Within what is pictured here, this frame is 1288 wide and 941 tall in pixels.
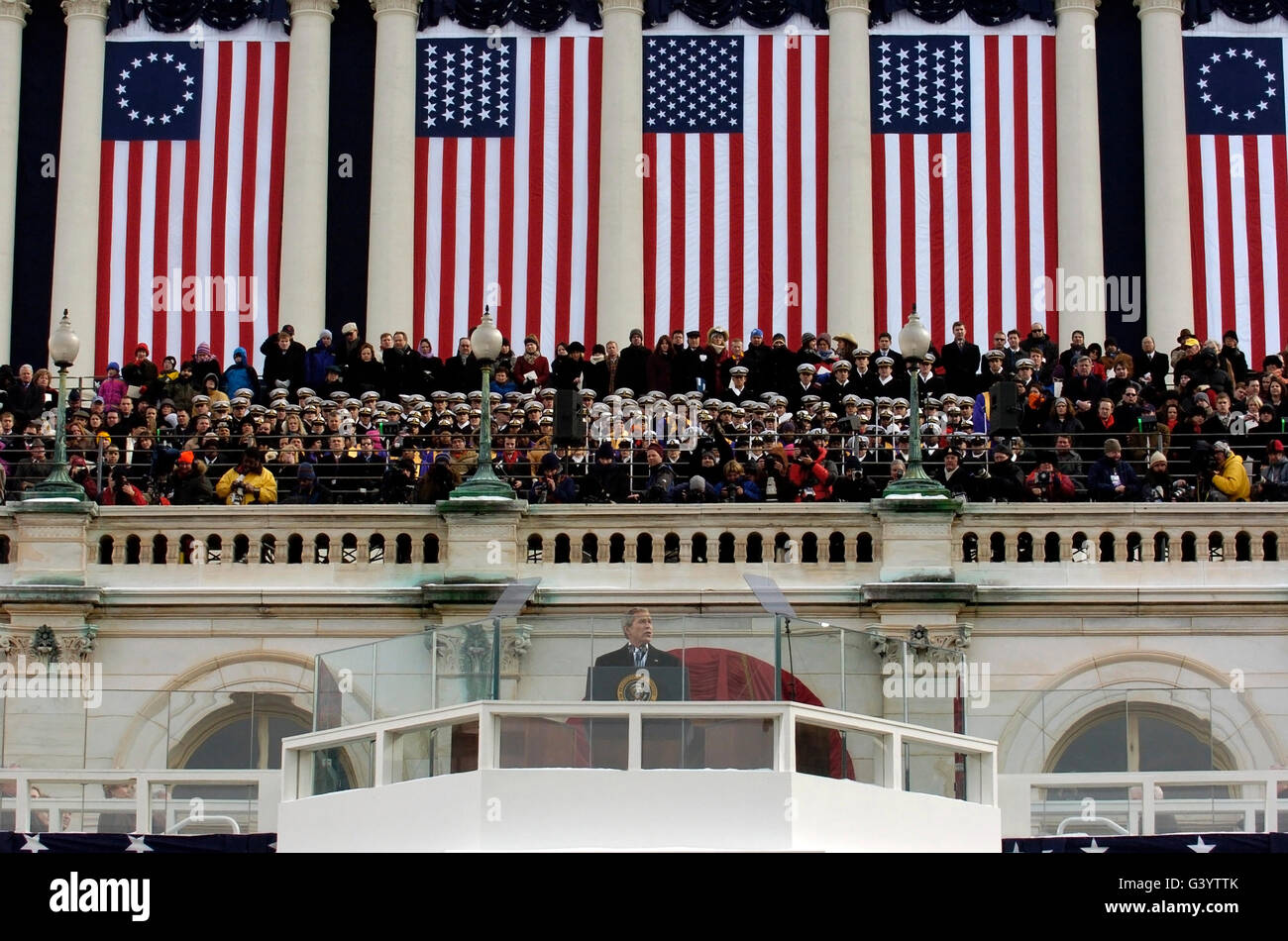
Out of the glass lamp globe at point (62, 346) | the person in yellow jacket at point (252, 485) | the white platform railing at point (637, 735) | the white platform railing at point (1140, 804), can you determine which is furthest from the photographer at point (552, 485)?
the white platform railing at point (637, 735)

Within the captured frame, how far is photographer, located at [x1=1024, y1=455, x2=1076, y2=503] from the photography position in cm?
4119

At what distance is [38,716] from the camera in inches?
1561

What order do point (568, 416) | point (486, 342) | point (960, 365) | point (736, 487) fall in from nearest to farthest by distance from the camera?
point (486, 342)
point (736, 487)
point (568, 416)
point (960, 365)

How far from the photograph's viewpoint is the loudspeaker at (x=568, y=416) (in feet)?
138

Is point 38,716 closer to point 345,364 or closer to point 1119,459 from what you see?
point 345,364

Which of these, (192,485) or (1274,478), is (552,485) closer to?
(192,485)

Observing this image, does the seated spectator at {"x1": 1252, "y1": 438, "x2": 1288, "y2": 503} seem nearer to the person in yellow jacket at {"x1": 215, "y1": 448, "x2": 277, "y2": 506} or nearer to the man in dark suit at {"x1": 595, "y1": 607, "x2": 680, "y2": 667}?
the man in dark suit at {"x1": 595, "y1": 607, "x2": 680, "y2": 667}

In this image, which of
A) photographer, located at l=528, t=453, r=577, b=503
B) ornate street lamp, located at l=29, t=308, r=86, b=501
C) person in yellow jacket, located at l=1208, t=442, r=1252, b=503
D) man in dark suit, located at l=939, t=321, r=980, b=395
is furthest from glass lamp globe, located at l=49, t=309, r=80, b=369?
person in yellow jacket, located at l=1208, t=442, r=1252, b=503

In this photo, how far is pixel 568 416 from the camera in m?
42.2

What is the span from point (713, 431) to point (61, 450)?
905 centimetres

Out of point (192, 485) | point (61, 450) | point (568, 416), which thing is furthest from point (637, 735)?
point (61, 450)

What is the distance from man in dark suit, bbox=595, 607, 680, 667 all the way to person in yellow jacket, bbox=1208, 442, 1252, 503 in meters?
13.1
